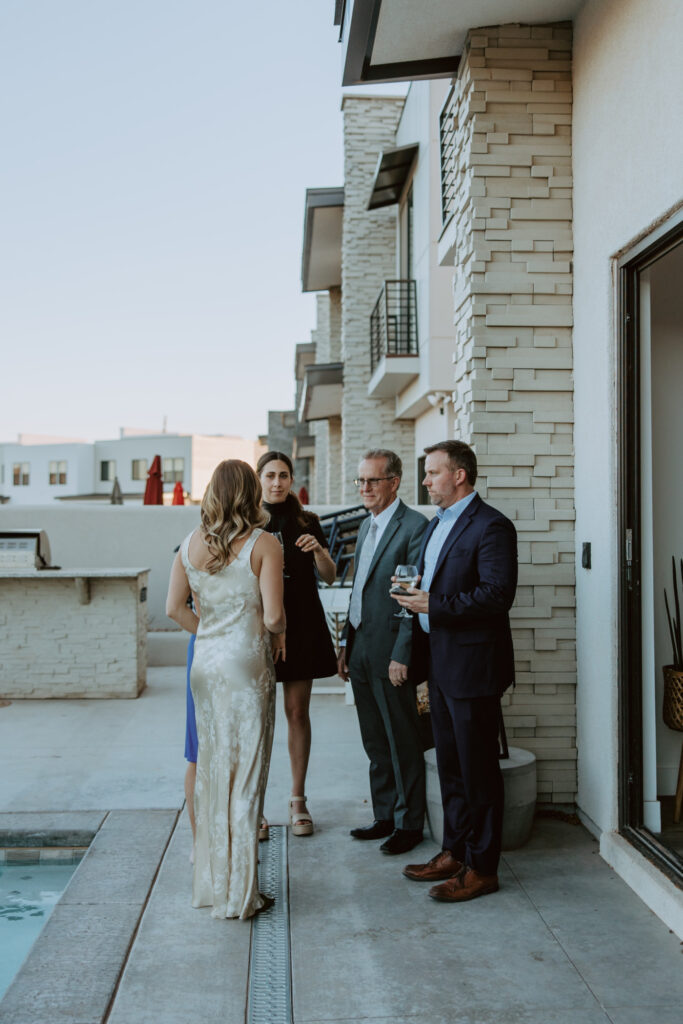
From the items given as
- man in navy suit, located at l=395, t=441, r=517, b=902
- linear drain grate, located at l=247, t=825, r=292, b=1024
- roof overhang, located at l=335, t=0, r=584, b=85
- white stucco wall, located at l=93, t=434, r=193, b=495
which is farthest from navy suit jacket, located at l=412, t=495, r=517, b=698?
white stucco wall, located at l=93, t=434, r=193, b=495

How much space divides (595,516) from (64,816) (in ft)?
11.1

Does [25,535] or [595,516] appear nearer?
[595,516]

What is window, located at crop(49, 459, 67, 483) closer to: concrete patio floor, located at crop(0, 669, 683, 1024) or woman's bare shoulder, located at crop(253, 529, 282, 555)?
concrete patio floor, located at crop(0, 669, 683, 1024)

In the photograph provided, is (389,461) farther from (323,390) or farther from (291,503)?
(323,390)

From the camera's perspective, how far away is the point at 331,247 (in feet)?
66.9

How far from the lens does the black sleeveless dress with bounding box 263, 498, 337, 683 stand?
4941 millimetres

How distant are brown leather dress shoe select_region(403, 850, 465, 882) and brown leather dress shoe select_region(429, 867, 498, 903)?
0.10m

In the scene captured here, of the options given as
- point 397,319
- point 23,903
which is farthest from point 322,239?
point 23,903

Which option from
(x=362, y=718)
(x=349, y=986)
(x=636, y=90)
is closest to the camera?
(x=349, y=986)

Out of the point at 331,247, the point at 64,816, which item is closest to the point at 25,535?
the point at 64,816

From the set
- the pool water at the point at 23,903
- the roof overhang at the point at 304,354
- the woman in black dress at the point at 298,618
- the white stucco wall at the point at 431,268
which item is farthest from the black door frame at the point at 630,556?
the roof overhang at the point at 304,354

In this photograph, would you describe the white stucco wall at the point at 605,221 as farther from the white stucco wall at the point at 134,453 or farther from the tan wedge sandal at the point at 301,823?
the white stucco wall at the point at 134,453

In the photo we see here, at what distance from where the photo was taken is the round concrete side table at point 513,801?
460 centimetres

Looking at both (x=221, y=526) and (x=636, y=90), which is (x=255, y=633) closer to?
(x=221, y=526)
